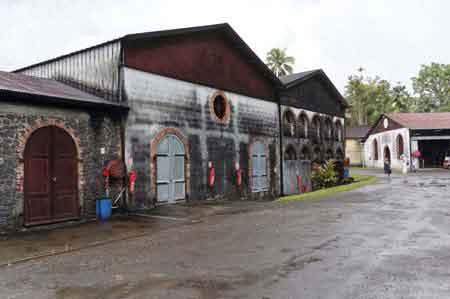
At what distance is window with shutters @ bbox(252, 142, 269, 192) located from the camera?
1895 centimetres

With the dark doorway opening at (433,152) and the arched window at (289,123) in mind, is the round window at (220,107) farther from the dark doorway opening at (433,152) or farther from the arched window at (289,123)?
the dark doorway opening at (433,152)

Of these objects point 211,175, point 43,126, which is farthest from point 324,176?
point 43,126

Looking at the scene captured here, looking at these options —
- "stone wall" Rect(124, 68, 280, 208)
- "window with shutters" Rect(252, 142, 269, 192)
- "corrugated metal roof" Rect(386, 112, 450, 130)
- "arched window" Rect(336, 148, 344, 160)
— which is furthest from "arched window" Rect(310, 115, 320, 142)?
"corrugated metal roof" Rect(386, 112, 450, 130)

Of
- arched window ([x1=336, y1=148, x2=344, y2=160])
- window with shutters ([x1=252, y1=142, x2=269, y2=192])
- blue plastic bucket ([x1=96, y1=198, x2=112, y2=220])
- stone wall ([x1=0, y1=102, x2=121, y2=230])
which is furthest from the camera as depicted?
arched window ([x1=336, y1=148, x2=344, y2=160])

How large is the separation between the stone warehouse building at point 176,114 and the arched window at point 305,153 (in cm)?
217

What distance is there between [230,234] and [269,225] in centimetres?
149

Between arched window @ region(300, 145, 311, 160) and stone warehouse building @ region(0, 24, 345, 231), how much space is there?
2.17 m

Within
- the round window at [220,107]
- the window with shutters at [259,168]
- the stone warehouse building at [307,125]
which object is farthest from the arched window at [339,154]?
the round window at [220,107]

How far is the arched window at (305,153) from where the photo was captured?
23.5 meters

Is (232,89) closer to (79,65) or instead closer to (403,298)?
(79,65)

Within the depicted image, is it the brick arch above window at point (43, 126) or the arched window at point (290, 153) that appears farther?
the arched window at point (290, 153)

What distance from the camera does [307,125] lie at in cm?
2400

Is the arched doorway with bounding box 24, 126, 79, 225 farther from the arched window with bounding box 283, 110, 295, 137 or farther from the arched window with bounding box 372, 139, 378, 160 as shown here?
the arched window with bounding box 372, 139, 378, 160

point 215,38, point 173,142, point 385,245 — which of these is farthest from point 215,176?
point 385,245
